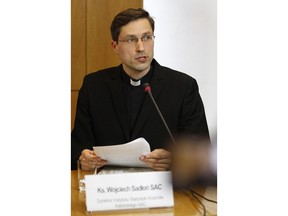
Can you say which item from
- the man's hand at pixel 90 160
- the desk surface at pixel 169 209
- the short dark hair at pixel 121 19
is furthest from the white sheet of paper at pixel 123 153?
the short dark hair at pixel 121 19

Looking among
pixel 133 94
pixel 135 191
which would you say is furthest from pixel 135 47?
pixel 135 191

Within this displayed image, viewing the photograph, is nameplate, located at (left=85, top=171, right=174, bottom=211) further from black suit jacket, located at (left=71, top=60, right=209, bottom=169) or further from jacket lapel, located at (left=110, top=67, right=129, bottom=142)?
jacket lapel, located at (left=110, top=67, right=129, bottom=142)

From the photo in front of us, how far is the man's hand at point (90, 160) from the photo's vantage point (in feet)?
7.23

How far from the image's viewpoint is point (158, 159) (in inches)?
89.0

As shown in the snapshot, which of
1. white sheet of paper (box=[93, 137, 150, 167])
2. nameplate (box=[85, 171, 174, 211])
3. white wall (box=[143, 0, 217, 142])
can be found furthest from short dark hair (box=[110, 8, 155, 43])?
nameplate (box=[85, 171, 174, 211])

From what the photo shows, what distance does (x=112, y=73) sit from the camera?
229 centimetres

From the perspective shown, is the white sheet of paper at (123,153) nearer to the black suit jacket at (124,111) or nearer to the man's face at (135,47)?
the black suit jacket at (124,111)

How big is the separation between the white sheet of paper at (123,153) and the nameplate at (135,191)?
38 mm

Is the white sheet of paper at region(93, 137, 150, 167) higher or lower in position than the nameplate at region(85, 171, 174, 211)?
higher

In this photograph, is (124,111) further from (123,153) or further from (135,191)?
(135,191)

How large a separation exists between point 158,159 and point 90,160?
224 mm

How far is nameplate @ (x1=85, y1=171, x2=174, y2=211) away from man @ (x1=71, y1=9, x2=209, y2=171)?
50mm

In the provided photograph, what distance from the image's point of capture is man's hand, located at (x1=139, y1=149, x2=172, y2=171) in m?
2.24
